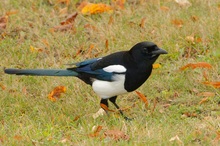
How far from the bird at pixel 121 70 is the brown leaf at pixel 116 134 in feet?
1.76

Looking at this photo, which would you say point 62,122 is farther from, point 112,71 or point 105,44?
point 105,44

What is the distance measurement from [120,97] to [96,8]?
187 cm

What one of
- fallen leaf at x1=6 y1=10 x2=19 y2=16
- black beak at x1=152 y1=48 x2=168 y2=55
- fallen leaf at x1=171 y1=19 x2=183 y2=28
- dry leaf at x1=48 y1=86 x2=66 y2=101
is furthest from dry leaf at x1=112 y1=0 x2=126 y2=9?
black beak at x1=152 y1=48 x2=168 y2=55

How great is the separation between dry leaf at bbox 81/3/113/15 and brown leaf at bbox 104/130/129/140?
2925 millimetres

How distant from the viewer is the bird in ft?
15.4

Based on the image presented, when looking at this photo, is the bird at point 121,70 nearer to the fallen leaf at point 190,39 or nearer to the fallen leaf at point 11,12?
the fallen leaf at point 190,39

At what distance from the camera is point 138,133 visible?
425 cm

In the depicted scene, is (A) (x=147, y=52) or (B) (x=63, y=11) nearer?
(A) (x=147, y=52)

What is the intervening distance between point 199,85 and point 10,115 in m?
1.70

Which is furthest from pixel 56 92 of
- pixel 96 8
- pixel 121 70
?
pixel 96 8

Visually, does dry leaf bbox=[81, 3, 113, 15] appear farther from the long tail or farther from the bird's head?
→ the bird's head

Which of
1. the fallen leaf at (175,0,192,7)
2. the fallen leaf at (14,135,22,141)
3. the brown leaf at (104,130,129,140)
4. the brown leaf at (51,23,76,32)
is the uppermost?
the fallen leaf at (175,0,192,7)

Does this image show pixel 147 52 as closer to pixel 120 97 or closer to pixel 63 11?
pixel 120 97

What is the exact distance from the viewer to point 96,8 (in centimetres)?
700
